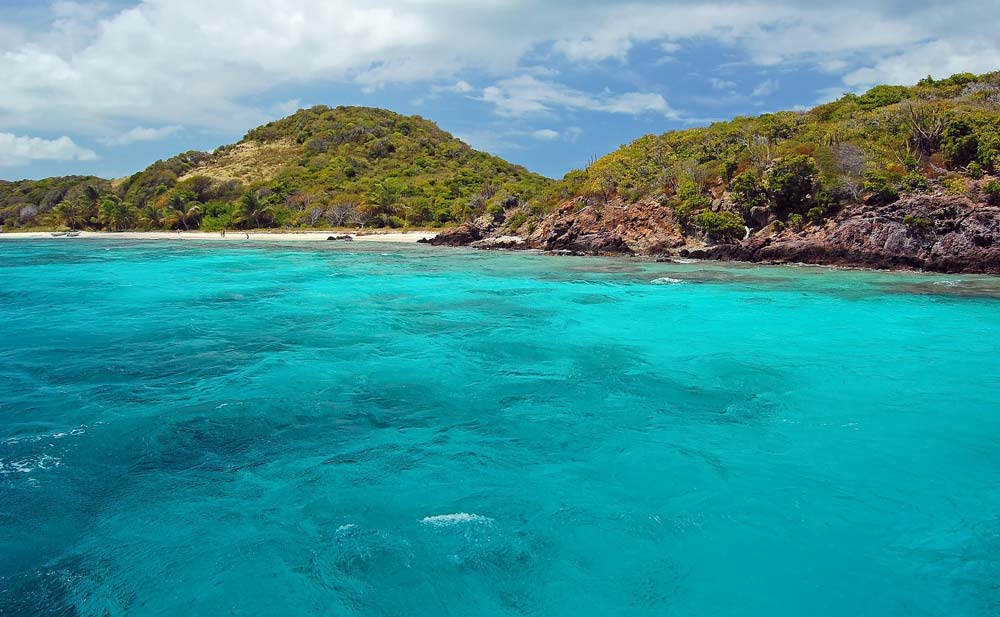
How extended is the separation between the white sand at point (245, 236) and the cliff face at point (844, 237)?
2373cm

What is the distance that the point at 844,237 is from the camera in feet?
119

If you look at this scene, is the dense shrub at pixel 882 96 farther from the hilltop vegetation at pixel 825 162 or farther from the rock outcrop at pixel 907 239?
the rock outcrop at pixel 907 239

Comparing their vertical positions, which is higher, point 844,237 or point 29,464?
point 844,237

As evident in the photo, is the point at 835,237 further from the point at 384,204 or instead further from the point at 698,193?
the point at 384,204

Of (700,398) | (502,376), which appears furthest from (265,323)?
(700,398)

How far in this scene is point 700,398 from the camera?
1139 cm

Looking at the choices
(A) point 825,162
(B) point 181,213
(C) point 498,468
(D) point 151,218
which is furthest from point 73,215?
(C) point 498,468

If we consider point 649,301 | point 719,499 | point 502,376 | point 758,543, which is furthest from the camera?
point 649,301

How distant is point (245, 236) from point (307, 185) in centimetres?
2603

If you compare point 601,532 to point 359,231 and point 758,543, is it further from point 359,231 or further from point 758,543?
point 359,231

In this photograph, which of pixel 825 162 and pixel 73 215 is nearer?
pixel 825 162

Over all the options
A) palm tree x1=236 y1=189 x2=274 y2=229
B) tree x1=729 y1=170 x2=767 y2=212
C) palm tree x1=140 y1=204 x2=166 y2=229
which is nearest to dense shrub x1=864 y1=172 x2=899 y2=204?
tree x1=729 y1=170 x2=767 y2=212

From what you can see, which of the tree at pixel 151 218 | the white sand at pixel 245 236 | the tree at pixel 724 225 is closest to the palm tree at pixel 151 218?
the tree at pixel 151 218

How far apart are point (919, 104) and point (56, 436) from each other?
5865cm
